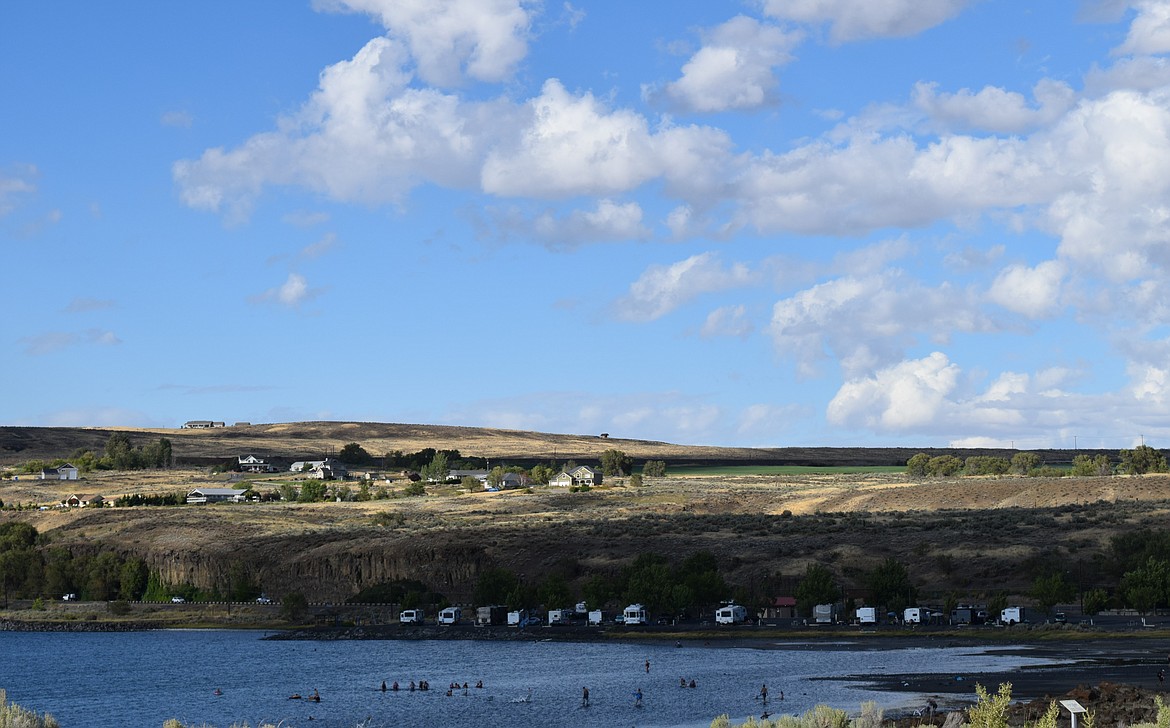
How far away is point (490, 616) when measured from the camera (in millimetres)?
126062

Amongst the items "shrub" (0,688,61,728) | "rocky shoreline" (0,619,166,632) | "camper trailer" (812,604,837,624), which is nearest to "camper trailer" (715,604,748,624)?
"camper trailer" (812,604,837,624)

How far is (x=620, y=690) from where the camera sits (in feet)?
275

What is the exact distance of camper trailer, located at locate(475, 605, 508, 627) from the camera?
126062 mm

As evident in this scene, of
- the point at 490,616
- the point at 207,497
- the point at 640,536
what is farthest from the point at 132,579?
the point at 640,536

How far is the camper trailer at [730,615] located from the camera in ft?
385

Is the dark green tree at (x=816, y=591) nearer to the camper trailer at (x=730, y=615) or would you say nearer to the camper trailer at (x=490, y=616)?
the camper trailer at (x=730, y=615)

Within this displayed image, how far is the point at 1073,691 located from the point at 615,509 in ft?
390

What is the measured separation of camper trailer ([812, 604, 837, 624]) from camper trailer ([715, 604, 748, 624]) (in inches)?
242

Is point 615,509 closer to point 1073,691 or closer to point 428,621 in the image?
point 428,621

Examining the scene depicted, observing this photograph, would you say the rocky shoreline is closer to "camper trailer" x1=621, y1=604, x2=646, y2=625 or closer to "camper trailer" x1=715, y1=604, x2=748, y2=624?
"camper trailer" x1=621, y1=604, x2=646, y2=625

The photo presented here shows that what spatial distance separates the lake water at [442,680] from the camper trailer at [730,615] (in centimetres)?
1067

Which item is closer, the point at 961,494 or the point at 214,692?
the point at 214,692

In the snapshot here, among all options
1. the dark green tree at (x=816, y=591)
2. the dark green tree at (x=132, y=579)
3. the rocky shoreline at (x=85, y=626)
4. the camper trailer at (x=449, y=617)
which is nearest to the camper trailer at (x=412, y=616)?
the camper trailer at (x=449, y=617)

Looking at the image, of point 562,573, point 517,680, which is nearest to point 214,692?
point 517,680
